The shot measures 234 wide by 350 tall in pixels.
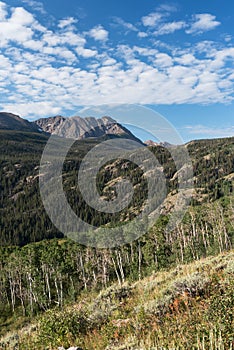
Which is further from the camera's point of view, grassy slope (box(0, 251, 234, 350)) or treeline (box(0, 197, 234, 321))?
treeline (box(0, 197, 234, 321))

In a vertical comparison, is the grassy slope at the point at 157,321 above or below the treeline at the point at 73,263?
above

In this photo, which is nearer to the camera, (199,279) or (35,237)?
(199,279)

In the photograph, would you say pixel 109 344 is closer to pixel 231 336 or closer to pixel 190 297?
pixel 190 297

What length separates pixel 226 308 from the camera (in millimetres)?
6141

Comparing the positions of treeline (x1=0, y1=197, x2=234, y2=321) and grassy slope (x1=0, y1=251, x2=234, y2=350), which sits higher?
grassy slope (x1=0, y1=251, x2=234, y2=350)

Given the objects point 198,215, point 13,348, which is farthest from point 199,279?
point 198,215

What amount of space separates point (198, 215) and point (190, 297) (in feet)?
279

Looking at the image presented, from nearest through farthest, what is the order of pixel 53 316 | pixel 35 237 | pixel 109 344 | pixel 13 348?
1. pixel 109 344
2. pixel 53 316
3. pixel 13 348
4. pixel 35 237

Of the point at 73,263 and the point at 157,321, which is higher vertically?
the point at 157,321

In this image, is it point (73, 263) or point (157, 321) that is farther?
point (73, 263)

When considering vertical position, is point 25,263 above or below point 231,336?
below

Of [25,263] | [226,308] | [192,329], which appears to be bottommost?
[25,263]

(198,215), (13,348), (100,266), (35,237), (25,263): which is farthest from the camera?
(35,237)

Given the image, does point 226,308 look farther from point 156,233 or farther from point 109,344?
point 156,233
